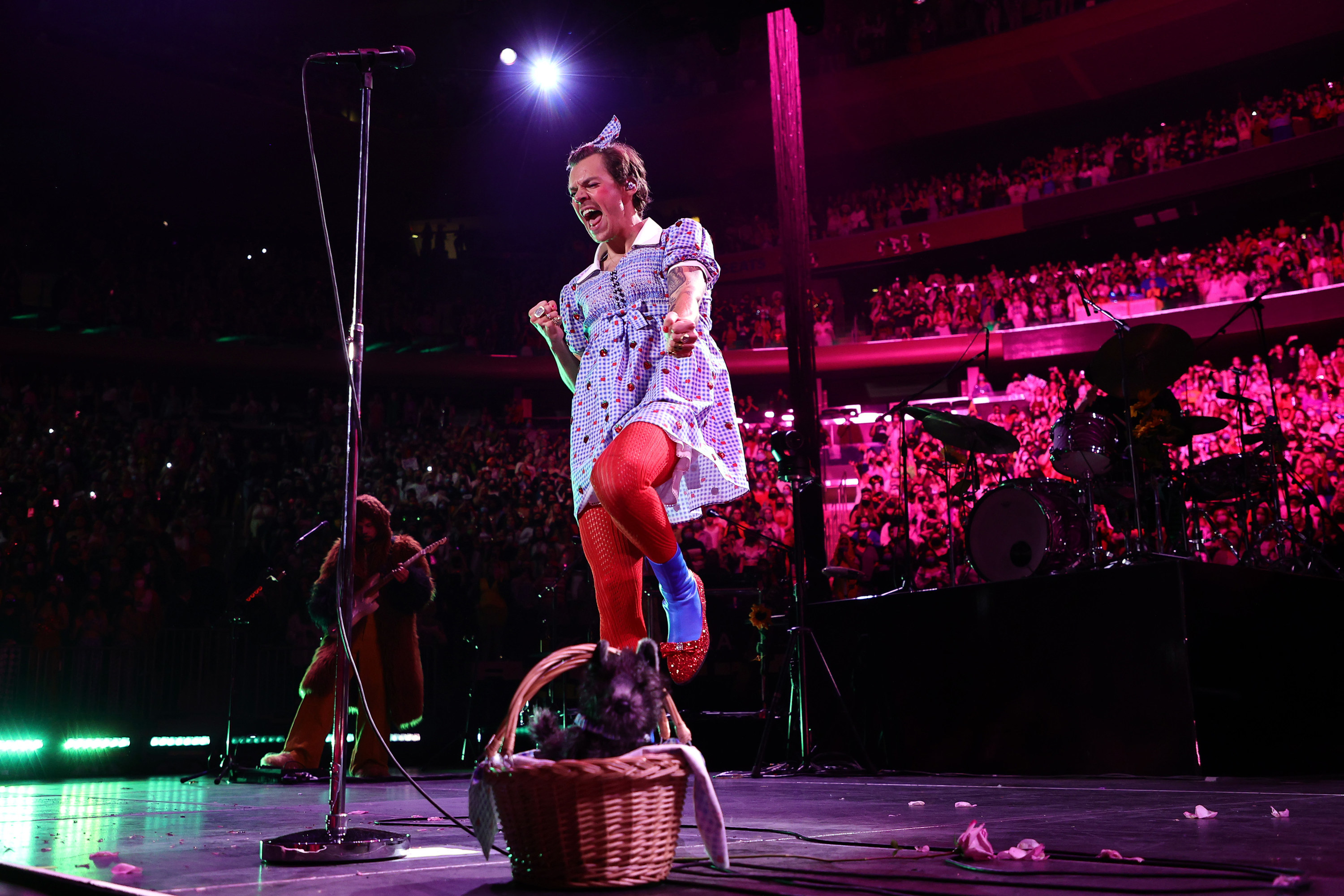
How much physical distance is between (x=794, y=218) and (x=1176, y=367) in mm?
2350

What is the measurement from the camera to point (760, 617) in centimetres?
540

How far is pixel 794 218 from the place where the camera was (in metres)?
6.19

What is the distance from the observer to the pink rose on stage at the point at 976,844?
1.75 m

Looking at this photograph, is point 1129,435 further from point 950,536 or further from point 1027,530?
point 950,536

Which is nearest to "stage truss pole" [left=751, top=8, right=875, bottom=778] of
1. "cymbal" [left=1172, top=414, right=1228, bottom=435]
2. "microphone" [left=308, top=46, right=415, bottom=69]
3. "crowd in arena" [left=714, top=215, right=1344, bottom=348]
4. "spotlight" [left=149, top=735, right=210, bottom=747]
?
"cymbal" [left=1172, top=414, right=1228, bottom=435]

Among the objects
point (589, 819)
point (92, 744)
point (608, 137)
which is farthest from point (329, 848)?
point (92, 744)

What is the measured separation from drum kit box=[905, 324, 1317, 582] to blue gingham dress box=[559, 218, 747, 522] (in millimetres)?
3377

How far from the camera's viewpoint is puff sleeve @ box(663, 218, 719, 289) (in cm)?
279

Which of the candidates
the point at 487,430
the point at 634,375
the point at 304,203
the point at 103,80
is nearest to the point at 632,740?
the point at 634,375

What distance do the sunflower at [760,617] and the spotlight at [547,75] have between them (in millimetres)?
15807

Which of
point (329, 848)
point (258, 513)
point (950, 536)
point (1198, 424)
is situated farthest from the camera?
point (258, 513)

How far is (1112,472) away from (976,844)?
15.8 feet

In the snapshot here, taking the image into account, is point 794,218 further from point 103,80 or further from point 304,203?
point 304,203

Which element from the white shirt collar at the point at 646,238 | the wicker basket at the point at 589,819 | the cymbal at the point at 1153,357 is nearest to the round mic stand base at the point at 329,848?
the wicker basket at the point at 589,819
